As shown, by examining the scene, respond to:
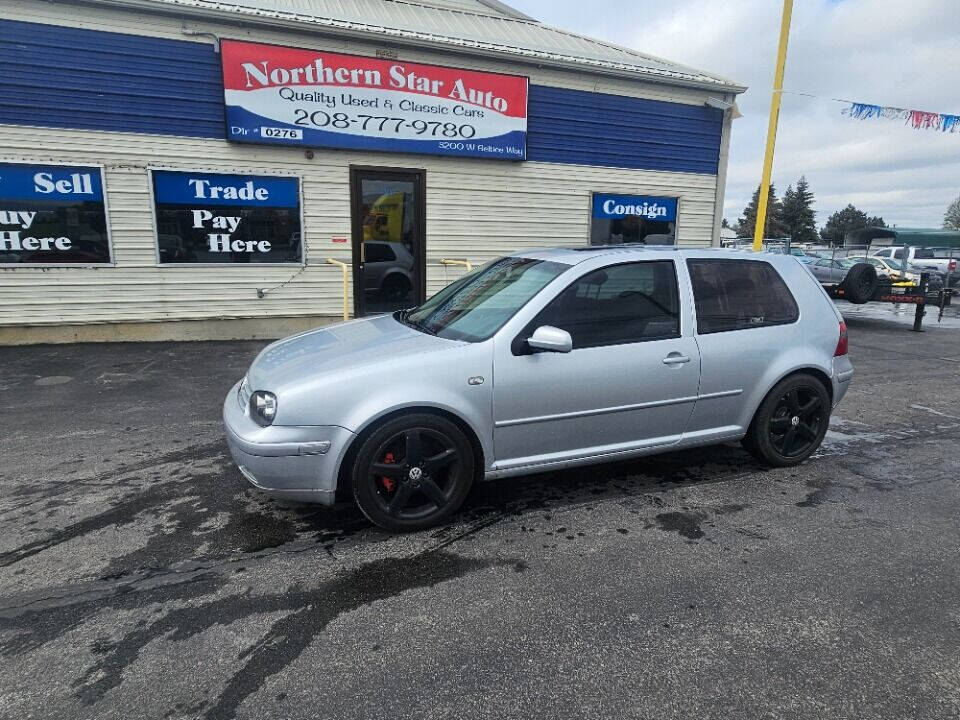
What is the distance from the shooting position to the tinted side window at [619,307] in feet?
11.9

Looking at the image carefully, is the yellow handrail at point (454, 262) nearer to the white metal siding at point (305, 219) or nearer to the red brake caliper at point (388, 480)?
the white metal siding at point (305, 219)

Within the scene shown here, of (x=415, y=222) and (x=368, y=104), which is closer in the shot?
(x=368, y=104)

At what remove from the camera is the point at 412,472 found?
3.26m

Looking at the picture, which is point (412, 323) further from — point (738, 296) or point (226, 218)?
point (226, 218)

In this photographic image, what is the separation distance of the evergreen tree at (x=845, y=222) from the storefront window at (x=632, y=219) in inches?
3664

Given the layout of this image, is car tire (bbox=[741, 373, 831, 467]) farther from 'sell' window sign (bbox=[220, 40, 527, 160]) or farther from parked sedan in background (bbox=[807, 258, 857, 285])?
parked sedan in background (bbox=[807, 258, 857, 285])

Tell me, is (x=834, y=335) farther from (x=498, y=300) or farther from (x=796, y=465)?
(x=498, y=300)

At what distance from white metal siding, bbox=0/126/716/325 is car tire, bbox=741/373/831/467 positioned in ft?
22.1

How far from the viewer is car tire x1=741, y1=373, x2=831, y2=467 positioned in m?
4.23

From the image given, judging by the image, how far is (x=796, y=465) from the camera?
4.42 metres

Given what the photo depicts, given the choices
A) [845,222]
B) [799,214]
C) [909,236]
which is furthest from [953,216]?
[909,236]

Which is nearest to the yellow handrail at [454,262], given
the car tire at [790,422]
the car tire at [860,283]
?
the car tire at [790,422]

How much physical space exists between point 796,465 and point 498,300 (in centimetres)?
260

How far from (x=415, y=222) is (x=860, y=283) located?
29.2ft
